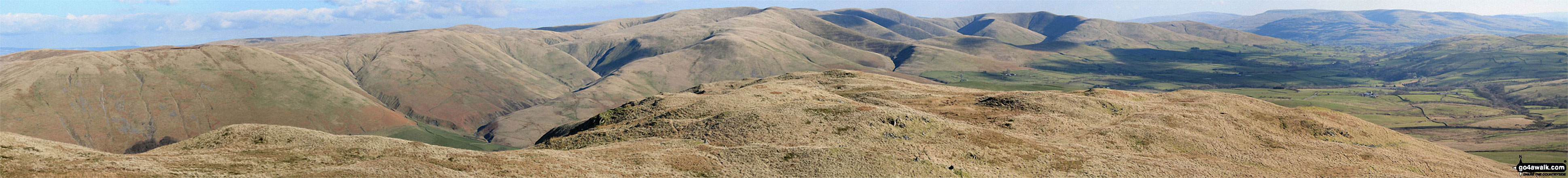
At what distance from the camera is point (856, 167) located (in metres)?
55.6

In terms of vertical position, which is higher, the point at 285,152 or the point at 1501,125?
the point at 285,152

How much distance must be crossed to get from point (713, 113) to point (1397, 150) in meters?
66.7

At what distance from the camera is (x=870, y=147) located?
61.9 meters

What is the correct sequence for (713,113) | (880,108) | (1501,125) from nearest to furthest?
(880,108) → (713,113) → (1501,125)

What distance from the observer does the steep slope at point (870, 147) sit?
5188 centimetres

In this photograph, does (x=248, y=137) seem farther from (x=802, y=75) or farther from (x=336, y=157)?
(x=802, y=75)

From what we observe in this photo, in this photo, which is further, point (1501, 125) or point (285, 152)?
point (1501, 125)

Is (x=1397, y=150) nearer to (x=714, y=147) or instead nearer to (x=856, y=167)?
(x=856, y=167)

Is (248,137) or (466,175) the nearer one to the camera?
(466,175)

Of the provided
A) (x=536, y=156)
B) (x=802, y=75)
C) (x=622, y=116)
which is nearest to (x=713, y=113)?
(x=622, y=116)

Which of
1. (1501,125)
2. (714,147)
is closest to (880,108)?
(714,147)

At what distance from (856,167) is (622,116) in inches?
1634

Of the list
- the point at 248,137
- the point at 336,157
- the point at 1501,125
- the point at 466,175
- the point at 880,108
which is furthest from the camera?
the point at 1501,125

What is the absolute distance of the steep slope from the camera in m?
51.9
